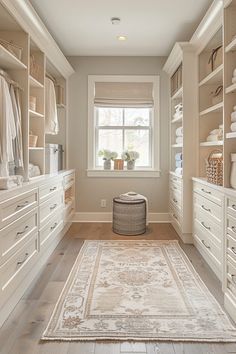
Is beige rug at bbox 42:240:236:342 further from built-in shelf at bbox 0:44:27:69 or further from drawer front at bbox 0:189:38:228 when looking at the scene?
built-in shelf at bbox 0:44:27:69

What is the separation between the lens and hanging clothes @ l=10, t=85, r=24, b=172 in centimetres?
274

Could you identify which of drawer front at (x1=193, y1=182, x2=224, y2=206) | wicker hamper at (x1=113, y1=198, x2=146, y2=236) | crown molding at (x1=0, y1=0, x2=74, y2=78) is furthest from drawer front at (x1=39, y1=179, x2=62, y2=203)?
drawer front at (x1=193, y1=182, x2=224, y2=206)

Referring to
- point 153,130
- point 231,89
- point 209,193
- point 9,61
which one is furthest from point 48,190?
point 153,130

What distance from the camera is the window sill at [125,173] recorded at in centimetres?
520

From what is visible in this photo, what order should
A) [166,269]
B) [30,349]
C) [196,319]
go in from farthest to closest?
1. [166,269]
2. [196,319]
3. [30,349]

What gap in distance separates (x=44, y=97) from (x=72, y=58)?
1.80 metres

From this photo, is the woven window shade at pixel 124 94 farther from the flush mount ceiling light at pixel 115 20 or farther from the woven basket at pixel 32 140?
the woven basket at pixel 32 140

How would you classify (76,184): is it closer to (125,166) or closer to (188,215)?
(125,166)

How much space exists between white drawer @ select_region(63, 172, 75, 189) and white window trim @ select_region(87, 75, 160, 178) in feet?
1.00

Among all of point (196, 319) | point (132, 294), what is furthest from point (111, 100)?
point (196, 319)

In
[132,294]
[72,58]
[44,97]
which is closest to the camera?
[132,294]

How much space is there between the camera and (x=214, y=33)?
3266 millimetres

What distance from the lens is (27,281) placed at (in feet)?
8.68

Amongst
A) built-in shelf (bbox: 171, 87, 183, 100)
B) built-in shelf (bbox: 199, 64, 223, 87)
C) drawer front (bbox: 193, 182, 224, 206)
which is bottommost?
drawer front (bbox: 193, 182, 224, 206)
